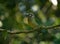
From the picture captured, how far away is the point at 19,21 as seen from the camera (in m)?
2.33

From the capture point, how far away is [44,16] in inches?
107

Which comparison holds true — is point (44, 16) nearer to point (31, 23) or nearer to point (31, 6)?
point (31, 6)

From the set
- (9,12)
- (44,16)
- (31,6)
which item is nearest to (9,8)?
(9,12)

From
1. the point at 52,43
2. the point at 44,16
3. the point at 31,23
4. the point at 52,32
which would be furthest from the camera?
the point at 44,16

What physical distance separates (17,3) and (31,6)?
6.4 inches

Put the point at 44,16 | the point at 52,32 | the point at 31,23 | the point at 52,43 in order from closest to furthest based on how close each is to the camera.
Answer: the point at 31,23 < the point at 52,32 < the point at 52,43 < the point at 44,16

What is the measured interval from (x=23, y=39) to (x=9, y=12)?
0.83 ft

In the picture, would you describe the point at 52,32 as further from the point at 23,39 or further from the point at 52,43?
the point at 23,39

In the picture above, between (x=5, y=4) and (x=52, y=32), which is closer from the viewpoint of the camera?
Answer: (x=52, y=32)

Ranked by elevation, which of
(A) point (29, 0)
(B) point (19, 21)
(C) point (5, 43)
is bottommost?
(C) point (5, 43)

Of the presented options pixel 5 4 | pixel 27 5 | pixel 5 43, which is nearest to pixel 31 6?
pixel 27 5

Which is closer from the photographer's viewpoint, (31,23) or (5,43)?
(31,23)

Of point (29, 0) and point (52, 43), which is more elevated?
point (29, 0)

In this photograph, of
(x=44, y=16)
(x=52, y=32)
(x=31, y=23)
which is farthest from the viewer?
(x=44, y=16)
